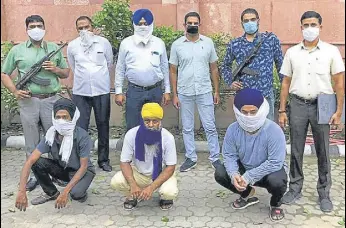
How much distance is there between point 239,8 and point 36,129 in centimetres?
367

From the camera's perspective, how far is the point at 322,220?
15.4ft

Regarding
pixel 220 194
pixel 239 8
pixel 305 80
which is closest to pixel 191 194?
pixel 220 194

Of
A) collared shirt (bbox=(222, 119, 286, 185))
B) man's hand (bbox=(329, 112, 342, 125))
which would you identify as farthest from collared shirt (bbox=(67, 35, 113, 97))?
man's hand (bbox=(329, 112, 342, 125))

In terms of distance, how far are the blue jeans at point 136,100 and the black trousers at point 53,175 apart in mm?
881

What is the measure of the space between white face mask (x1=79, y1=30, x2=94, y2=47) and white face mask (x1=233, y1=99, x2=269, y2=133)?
2109 mm

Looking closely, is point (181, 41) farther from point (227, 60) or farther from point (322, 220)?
point (322, 220)

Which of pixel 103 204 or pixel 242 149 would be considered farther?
pixel 103 204

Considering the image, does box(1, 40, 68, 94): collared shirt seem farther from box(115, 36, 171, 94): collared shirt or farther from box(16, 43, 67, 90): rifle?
box(115, 36, 171, 94): collared shirt

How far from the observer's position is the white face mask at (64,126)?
16.0 ft

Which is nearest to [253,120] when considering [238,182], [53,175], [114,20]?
[238,182]

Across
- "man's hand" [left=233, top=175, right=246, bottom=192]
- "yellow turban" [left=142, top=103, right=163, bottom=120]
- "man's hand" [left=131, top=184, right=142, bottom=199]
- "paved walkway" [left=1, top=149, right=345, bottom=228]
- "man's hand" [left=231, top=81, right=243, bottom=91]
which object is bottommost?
"paved walkway" [left=1, top=149, right=345, bottom=228]

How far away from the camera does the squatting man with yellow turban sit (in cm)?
474

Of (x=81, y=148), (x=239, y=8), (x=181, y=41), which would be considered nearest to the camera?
(x=81, y=148)

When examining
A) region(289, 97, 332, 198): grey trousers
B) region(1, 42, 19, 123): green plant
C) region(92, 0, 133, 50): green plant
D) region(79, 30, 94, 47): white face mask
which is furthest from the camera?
region(1, 42, 19, 123): green plant
